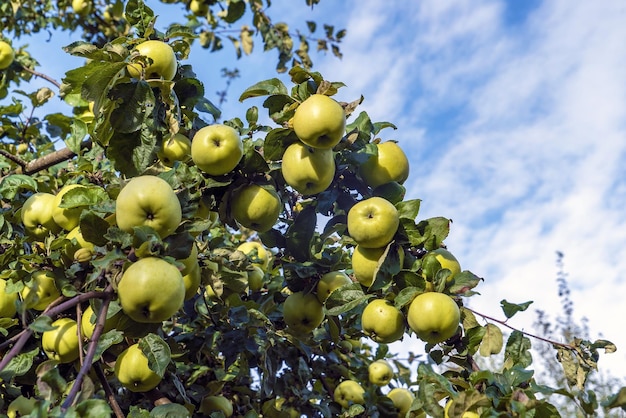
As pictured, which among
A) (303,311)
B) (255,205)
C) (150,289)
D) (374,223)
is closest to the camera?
(150,289)

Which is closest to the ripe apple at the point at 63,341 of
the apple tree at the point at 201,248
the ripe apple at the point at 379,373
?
the apple tree at the point at 201,248

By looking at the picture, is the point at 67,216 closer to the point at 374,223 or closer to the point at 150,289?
the point at 150,289

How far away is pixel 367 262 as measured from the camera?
1903 mm

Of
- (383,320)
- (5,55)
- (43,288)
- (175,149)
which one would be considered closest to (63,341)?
(43,288)

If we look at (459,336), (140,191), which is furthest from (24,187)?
(459,336)

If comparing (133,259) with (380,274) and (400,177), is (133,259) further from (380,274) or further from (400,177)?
(400,177)

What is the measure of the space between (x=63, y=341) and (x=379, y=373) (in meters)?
1.97

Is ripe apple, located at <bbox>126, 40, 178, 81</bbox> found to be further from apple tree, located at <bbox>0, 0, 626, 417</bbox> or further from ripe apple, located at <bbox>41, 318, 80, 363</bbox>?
ripe apple, located at <bbox>41, 318, 80, 363</bbox>

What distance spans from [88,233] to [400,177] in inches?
43.6

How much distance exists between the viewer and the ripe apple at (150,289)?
1.46 m

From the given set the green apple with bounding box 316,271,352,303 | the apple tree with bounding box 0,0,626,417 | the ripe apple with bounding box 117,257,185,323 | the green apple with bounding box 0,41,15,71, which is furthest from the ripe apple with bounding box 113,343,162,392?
the green apple with bounding box 0,41,15,71

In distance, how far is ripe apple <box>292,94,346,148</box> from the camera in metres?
1.77

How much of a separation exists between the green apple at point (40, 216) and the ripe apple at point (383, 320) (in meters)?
1.18

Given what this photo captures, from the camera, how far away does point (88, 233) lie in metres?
1.68
